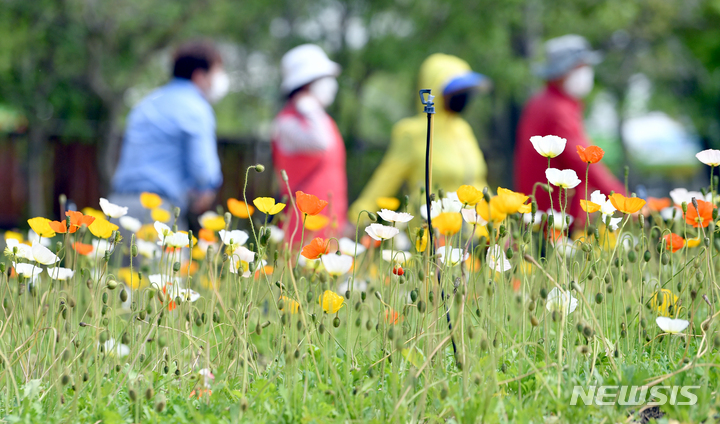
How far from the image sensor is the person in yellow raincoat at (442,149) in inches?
152

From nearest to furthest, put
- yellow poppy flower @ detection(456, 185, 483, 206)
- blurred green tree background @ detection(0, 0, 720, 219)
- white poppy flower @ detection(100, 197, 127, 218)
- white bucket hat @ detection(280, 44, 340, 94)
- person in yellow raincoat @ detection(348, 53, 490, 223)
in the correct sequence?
yellow poppy flower @ detection(456, 185, 483, 206) < white poppy flower @ detection(100, 197, 127, 218) < white bucket hat @ detection(280, 44, 340, 94) < person in yellow raincoat @ detection(348, 53, 490, 223) < blurred green tree background @ detection(0, 0, 720, 219)

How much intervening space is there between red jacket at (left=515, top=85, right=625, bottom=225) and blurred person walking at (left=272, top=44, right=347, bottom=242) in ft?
3.73

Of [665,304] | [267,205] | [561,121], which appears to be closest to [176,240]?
[267,205]

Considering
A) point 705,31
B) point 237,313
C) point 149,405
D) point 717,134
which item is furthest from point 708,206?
point 717,134

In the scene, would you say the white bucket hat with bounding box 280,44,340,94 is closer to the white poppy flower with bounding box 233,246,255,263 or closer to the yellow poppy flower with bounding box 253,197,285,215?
the white poppy flower with bounding box 233,246,255,263

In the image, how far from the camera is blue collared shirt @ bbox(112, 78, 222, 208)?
3.35 metres

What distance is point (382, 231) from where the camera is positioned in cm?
167

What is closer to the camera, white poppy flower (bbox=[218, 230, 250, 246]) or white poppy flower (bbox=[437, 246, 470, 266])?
white poppy flower (bbox=[437, 246, 470, 266])

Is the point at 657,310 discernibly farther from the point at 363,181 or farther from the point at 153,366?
the point at 363,181

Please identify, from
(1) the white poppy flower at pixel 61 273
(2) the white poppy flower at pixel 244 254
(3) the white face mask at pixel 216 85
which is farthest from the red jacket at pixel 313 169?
(1) the white poppy flower at pixel 61 273

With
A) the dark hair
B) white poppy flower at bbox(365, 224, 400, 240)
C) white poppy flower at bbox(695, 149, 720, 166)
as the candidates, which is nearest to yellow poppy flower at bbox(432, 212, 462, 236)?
white poppy flower at bbox(365, 224, 400, 240)

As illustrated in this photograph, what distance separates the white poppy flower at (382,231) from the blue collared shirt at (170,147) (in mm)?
1871

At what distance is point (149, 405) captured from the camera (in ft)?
4.86

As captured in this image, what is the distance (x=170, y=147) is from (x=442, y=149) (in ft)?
5.15
